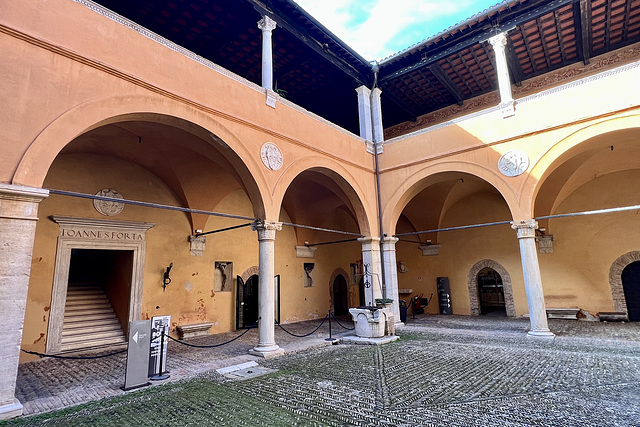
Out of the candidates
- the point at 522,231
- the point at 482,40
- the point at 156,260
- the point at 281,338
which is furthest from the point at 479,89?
the point at 156,260

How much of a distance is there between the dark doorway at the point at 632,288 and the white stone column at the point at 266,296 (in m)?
10.7

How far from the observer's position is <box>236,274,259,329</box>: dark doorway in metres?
10.6

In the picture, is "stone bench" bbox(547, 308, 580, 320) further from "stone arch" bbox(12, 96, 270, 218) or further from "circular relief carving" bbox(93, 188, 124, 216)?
"circular relief carving" bbox(93, 188, 124, 216)

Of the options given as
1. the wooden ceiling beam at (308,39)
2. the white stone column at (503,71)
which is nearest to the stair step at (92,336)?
the wooden ceiling beam at (308,39)

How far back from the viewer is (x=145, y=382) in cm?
498

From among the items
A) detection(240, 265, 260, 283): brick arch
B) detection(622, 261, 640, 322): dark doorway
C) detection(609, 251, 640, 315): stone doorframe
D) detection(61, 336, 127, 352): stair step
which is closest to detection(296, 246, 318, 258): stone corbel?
detection(240, 265, 260, 283): brick arch

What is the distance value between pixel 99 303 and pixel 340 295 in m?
8.61

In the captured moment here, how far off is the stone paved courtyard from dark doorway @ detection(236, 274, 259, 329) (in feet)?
9.85

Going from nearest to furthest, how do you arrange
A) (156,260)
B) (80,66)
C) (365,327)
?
(80,66), (365,327), (156,260)

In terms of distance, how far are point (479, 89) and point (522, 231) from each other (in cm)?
633

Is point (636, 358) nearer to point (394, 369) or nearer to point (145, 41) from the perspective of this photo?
point (394, 369)

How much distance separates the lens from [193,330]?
9141mm

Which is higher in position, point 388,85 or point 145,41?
point 388,85

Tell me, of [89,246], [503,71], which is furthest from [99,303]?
[503,71]
